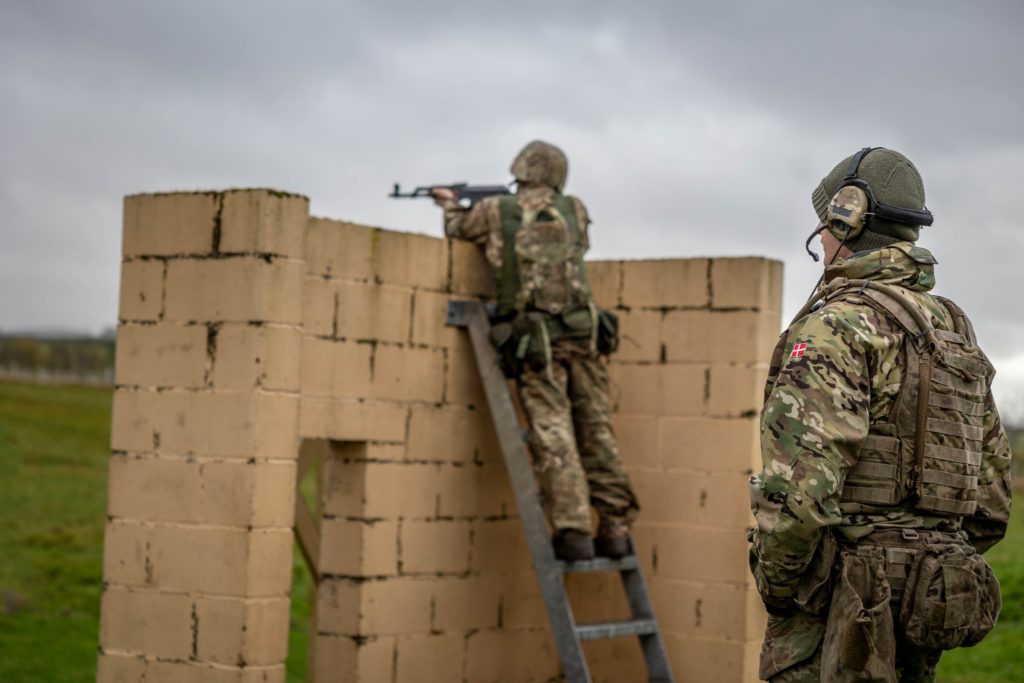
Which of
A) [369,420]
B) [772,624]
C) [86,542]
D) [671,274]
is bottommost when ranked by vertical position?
[86,542]

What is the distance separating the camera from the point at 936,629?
12.1 feet

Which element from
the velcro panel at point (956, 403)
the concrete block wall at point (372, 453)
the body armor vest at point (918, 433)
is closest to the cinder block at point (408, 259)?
the concrete block wall at point (372, 453)

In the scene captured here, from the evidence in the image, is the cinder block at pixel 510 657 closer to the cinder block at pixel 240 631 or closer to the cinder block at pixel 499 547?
the cinder block at pixel 499 547

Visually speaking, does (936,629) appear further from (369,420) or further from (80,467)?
(80,467)

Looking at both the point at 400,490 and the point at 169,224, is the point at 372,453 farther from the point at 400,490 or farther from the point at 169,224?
the point at 169,224

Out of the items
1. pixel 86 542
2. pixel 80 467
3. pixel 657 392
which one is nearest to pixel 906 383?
pixel 657 392

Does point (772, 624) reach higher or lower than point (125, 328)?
lower

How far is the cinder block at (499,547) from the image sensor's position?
724cm

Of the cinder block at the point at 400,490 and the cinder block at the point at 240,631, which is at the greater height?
the cinder block at the point at 400,490

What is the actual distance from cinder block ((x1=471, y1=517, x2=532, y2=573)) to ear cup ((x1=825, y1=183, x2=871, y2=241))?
11.9 ft

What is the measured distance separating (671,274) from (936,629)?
4066mm

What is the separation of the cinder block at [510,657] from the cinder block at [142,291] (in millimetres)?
2206

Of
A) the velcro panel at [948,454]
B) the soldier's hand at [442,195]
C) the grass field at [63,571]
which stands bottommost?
the grass field at [63,571]

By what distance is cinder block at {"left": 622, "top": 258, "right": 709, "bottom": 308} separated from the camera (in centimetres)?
754
